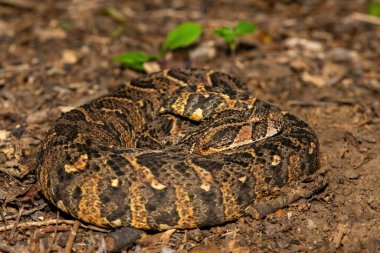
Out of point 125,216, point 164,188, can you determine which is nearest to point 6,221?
point 125,216

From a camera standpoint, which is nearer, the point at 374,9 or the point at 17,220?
the point at 17,220

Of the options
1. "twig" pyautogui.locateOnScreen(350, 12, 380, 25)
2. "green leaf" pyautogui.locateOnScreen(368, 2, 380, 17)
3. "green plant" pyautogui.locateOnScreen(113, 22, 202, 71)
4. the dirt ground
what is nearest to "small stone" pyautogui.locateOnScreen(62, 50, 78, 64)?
the dirt ground

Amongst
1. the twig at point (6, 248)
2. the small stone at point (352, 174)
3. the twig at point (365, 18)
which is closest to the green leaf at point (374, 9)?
the twig at point (365, 18)

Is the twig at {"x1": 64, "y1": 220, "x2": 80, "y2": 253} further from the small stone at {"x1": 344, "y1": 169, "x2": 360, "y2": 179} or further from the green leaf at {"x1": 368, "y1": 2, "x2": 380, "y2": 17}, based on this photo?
the green leaf at {"x1": 368, "y1": 2, "x2": 380, "y2": 17}

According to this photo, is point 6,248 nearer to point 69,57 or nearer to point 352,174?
point 352,174

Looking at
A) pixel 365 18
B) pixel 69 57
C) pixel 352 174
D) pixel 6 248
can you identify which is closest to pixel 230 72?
pixel 69 57

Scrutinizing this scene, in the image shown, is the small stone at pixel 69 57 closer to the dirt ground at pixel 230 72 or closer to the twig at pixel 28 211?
the dirt ground at pixel 230 72
